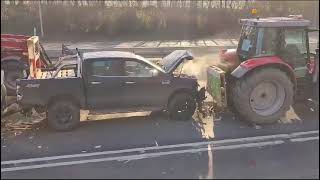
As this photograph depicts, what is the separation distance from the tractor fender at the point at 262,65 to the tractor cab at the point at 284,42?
205 millimetres

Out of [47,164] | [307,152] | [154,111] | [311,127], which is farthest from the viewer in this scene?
[154,111]

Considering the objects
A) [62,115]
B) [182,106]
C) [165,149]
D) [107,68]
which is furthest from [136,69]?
[165,149]

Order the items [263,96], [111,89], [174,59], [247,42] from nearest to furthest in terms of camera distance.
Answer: [111,89] < [263,96] < [174,59] < [247,42]

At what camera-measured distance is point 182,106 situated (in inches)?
356

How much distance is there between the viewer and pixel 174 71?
915 cm

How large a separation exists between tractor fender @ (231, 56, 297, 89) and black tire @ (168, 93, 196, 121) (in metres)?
1.04

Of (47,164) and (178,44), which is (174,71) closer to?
(47,164)

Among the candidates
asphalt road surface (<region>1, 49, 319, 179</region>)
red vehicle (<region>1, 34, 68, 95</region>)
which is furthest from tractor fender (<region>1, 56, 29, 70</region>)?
asphalt road surface (<region>1, 49, 319, 179</region>)

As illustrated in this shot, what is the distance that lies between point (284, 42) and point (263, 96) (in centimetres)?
122

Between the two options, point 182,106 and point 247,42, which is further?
point 247,42

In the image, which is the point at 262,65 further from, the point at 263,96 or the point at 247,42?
the point at 247,42

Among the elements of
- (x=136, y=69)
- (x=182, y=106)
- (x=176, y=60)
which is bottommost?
(x=182, y=106)

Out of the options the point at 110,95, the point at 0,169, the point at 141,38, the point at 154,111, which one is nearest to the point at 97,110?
the point at 110,95

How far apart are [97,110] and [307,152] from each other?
4024mm
